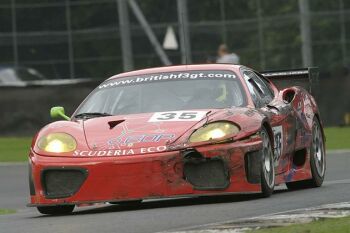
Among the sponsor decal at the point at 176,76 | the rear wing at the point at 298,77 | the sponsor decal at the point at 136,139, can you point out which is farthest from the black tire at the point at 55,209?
the rear wing at the point at 298,77

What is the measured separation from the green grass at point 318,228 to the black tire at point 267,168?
83.2 inches

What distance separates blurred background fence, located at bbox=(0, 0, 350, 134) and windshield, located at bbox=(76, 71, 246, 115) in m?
18.3

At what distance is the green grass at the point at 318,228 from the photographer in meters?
7.42

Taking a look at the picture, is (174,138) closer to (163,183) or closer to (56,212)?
(163,183)

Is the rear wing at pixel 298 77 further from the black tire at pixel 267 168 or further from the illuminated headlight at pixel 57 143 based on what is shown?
the illuminated headlight at pixel 57 143

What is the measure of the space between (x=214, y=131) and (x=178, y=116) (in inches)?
21.3

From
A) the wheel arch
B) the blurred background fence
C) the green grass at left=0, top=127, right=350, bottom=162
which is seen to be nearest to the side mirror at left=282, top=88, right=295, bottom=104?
the wheel arch

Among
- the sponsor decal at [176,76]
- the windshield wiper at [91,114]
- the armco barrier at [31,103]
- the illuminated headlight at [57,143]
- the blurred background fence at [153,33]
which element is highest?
the sponsor decal at [176,76]

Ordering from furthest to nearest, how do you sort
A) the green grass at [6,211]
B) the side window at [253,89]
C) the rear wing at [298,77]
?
the rear wing at [298,77] → the green grass at [6,211] → the side window at [253,89]

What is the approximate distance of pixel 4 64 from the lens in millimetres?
30547

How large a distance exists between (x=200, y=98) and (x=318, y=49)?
19256 mm

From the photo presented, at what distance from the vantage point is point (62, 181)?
9.85 meters

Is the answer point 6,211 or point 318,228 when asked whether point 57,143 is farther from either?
point 318,228

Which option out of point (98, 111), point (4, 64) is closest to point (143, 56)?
point (4, 64)
